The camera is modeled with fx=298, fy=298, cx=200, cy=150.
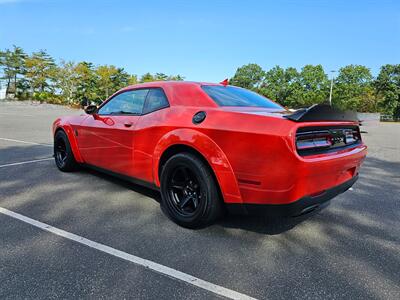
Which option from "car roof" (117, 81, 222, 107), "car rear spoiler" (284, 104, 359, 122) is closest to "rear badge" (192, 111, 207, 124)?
"car roof" (117, 81, 222, 107)

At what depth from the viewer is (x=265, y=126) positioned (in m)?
2.30

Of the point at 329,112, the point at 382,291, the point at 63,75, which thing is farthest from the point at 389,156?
the point at 63,75

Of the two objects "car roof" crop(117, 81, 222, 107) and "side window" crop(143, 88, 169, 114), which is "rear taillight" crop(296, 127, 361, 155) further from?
"side window" crop(143, 88, 169, 114)

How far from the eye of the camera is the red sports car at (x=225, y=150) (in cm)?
227

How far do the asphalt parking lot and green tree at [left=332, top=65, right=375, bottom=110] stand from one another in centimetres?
5984

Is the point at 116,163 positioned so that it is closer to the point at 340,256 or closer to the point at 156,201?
the point at 156,201

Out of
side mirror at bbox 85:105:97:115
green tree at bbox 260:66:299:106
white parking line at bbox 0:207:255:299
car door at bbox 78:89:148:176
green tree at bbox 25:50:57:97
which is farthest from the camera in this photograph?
green tree at bbox 260:66:299:106

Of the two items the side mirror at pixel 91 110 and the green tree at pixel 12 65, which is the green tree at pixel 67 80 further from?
the side mirror at pixel 91 110

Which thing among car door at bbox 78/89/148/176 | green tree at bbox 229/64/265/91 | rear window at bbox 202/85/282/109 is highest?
green tree at bbox 229/64/265/91

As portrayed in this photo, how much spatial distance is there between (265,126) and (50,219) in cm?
232

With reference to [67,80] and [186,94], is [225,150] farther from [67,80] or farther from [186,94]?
[67,80]

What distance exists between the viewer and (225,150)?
A: 2477 mm

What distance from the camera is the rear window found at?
3.05m

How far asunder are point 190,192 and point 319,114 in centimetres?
136
